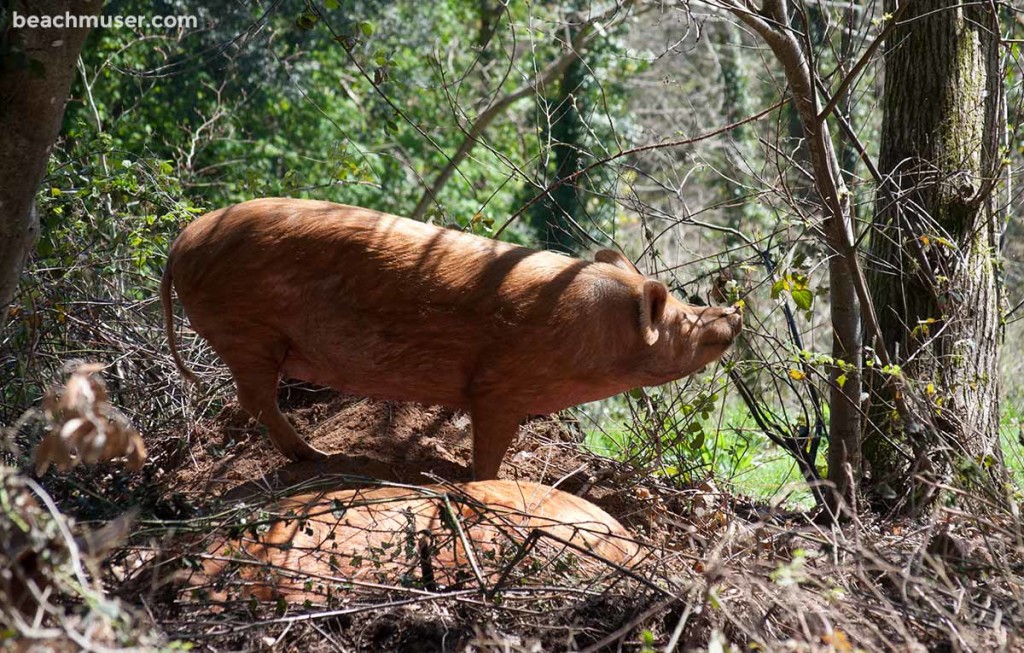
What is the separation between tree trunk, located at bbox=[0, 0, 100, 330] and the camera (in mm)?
4012

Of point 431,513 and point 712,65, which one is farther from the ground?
point 712,65

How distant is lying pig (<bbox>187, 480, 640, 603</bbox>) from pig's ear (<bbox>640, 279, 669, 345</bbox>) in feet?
3.15

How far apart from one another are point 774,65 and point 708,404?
14.9 metres

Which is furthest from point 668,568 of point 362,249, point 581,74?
point 581,74

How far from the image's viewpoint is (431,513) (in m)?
4.67

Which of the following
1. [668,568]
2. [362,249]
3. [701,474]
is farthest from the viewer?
[701,474]

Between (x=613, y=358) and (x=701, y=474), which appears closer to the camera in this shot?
(x=613, y=358)

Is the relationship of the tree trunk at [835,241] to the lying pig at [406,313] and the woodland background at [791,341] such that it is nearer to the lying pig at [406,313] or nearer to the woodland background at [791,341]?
the woodland background at [791,341]

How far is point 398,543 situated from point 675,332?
2.17 metres

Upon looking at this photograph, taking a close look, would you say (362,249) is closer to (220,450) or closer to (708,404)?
(220,450)

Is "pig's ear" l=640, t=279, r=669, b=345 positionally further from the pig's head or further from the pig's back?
the pig's back

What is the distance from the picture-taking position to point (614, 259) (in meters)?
5.89

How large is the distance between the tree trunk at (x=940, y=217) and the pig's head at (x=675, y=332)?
915 millimetres

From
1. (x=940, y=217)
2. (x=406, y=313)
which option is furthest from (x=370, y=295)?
Answer: (x=940, y=217)
